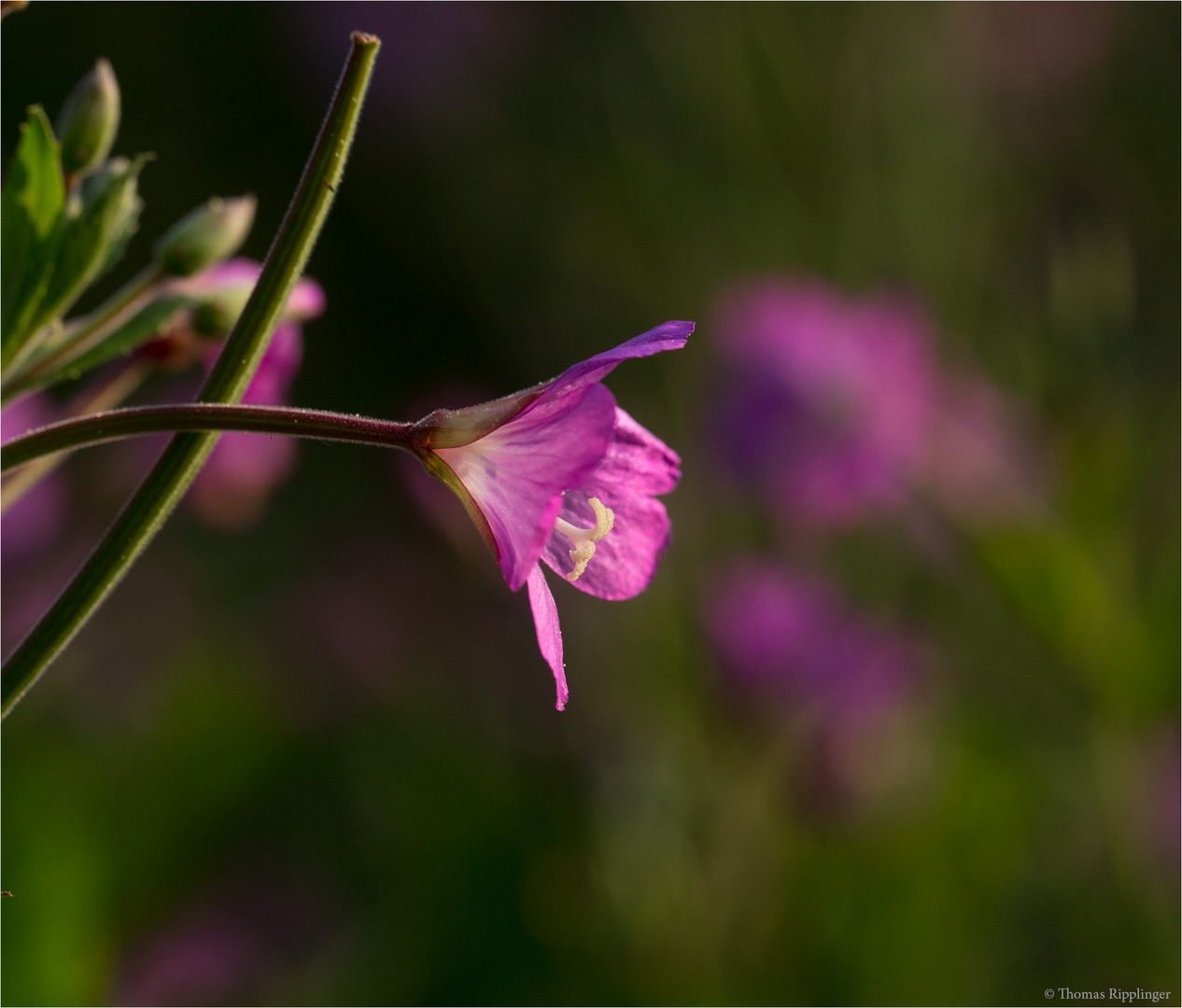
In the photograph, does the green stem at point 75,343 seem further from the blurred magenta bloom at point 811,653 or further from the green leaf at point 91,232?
the blurred magenta bloom at point 811,653

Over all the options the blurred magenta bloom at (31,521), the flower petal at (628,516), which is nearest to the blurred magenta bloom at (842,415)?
the blurred magenta bloom at (31,521)

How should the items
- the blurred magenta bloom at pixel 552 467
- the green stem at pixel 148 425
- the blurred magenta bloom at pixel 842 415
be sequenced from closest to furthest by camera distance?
the green stem at pixel 148 425, the blurred magenta bloom at pixel 552 467, the blurred magenta bloom at pixel 842 415

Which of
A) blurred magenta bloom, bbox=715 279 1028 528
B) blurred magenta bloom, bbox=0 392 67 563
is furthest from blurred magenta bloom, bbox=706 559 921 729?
blurred magenta bloom, bbox=0 392 67 563

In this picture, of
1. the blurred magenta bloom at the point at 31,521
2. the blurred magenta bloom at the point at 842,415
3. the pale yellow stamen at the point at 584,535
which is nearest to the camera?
the pale yellow stamen at the point at 584,535

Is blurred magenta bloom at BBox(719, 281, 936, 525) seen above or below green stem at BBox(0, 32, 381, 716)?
below

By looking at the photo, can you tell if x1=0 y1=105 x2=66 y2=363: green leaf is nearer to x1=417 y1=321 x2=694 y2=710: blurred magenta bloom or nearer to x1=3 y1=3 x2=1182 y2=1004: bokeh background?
x1=417 y1=321 x2=694 y2=710: blurred magenta bloom

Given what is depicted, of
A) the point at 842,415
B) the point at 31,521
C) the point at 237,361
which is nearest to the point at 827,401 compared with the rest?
the point at 842,415

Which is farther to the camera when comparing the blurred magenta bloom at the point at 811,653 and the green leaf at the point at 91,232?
the blurred magenta bloom at the point at 811,653
